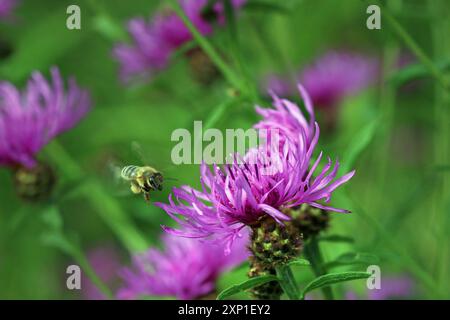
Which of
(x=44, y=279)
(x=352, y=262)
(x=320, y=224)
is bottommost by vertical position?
(x=352, y=262)

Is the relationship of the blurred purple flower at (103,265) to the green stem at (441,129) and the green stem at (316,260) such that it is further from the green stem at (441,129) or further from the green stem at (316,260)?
the green stem at (316,260)

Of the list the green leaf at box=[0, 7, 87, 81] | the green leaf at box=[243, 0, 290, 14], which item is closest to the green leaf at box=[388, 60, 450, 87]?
the green leaf at box=[243, 0, 290, 14]

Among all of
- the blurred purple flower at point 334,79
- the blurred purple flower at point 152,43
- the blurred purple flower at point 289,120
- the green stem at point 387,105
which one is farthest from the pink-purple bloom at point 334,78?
the blurred purple flower at point 289,120

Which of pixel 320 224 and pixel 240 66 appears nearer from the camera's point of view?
pixel 320 224

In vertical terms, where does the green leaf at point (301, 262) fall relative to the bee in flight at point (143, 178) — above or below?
below

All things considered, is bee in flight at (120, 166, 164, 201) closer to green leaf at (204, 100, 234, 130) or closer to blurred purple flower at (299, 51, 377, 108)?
green leaf at (204, 100, 234, 130)

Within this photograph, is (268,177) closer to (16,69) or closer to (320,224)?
(320,224)

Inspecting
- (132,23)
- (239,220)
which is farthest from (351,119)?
(239,220)

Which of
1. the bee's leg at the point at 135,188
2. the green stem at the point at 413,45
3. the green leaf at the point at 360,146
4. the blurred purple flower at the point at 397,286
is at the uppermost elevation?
the green stem at the point at 413,45
